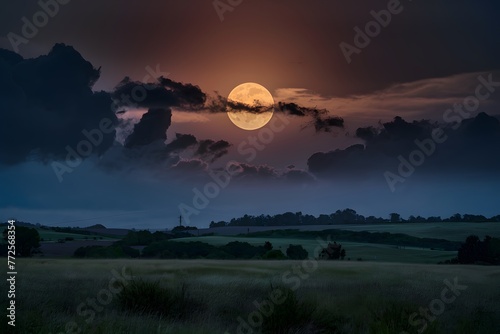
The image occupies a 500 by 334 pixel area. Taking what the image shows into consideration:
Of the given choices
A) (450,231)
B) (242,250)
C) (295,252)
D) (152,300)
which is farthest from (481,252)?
(450,231)

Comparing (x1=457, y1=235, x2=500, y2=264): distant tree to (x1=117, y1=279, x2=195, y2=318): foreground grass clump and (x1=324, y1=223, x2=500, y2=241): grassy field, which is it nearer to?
(x1=324, y1=223, x2=500, y2=241): grassy field

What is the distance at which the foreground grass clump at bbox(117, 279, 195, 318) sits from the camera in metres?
18.8

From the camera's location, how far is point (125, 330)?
1393 cm

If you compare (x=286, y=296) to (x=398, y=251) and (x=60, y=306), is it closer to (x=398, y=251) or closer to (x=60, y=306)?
(x=60, y=306)

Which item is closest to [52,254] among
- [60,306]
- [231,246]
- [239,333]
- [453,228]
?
[231,246]
